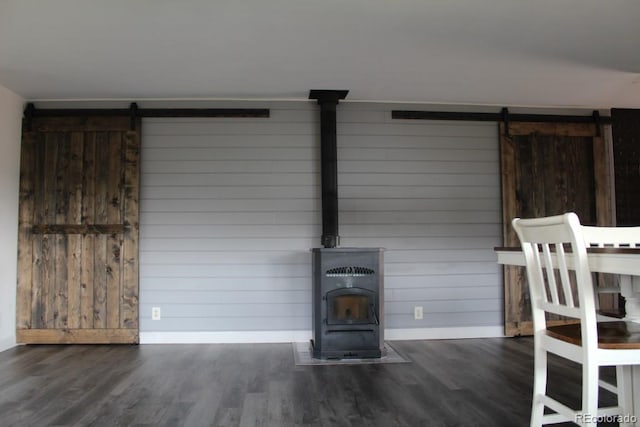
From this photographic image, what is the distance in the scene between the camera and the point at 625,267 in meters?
1.65


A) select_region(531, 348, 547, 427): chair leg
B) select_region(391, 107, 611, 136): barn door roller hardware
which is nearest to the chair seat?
select_region(531, 348, 547, 427): chair leg

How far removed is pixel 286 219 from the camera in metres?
4.41

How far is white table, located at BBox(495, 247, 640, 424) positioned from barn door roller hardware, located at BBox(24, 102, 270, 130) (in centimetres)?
286

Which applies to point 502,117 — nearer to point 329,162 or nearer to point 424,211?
point 424,211

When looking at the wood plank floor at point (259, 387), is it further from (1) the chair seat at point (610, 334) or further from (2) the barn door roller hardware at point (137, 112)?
(2) the barn door roller hardware at point (137, 112)

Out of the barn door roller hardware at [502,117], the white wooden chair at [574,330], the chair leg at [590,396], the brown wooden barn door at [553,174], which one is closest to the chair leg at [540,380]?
the white wooden chair at [574,330]

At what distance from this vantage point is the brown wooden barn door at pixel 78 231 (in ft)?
14.0

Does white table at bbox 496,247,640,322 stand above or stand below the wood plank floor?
above

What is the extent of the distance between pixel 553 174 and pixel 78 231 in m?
4.70

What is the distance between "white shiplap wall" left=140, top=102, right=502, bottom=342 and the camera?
14.3 ft

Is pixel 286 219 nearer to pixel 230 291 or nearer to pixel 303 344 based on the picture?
pixel 230 291

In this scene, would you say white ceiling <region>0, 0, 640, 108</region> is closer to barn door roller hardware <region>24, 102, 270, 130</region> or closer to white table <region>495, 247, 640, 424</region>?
barn door roller hardware <region>24, 102, 270, 130</region>

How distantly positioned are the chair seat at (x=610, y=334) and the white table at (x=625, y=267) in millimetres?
99

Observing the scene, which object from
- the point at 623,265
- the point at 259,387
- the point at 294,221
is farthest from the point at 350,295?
the point at 623,265
